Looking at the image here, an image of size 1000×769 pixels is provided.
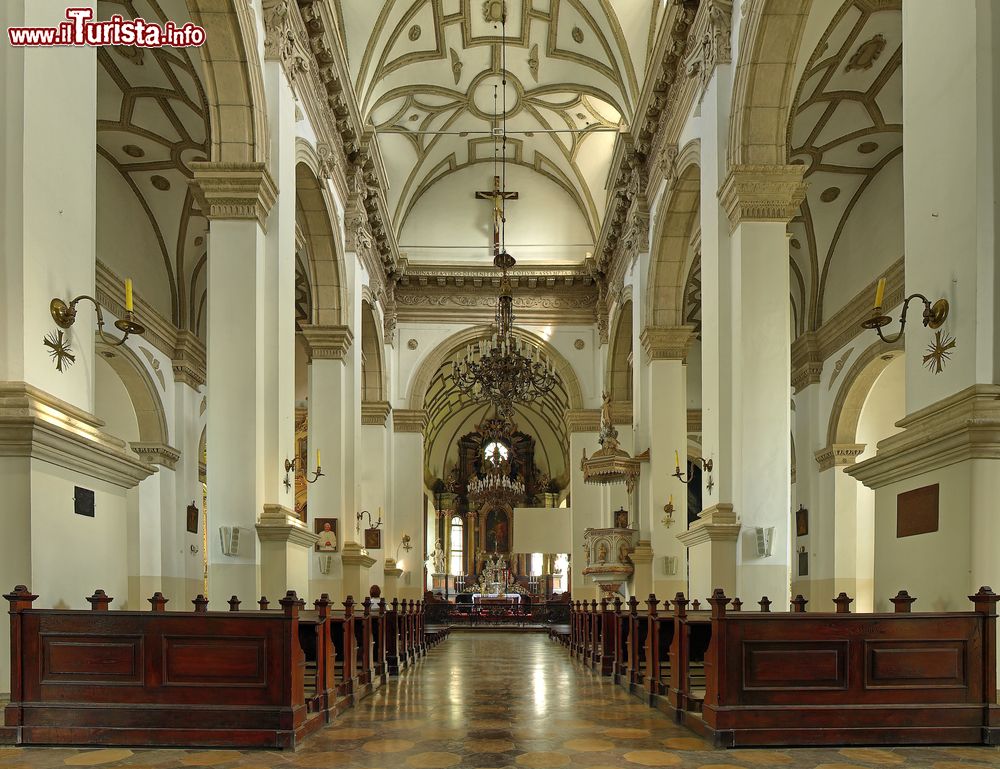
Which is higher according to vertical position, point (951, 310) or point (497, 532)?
point (951, 310)

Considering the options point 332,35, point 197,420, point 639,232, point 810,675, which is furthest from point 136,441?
point 810,675

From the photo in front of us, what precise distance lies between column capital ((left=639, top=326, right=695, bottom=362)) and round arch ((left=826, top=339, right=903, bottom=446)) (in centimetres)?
273

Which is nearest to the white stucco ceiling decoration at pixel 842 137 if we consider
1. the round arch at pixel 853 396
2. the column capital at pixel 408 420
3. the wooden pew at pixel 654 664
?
the round arch at pixel 853 396

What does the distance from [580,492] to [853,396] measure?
855 cm

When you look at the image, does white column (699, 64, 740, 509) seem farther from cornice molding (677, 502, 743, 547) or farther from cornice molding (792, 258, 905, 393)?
cornice molding (792, 258, 905, 393)

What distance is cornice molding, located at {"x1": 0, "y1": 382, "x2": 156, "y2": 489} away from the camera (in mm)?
5570

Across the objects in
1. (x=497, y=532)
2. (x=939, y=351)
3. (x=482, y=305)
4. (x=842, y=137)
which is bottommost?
(x=497, y=532)

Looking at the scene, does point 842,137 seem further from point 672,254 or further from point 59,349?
point 59,349

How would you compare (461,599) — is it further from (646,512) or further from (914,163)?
(914,163)

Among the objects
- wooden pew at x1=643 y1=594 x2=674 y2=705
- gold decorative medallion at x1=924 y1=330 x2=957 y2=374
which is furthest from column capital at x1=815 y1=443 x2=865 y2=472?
gold decorative medallion at x1=924 y1=330 x2=957 y2=374

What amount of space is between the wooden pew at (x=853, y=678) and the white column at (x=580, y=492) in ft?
58.0

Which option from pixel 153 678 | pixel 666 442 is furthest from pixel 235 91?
pixel 666 442

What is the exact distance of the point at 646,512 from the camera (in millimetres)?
17203

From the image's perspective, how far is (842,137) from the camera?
15.1 m
